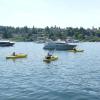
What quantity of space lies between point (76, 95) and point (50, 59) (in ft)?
145

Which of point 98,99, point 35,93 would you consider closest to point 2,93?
point 35,93

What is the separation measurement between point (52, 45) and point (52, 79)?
103641mm

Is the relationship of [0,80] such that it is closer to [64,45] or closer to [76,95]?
[76,95]

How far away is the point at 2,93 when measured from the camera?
120ft

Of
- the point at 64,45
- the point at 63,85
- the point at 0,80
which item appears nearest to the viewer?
the point at 63,85

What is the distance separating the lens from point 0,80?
46.8 meters

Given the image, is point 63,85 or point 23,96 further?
point 63,85

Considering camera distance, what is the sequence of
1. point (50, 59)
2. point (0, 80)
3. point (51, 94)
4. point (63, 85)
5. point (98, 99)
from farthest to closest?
point (50, 59) → point (0, 80) → point (63, 85) → point (51, 94) → point (98, 99)

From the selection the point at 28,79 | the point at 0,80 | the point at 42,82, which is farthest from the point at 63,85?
the point at 0,80

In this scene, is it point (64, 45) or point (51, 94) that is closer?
point (51, 94)

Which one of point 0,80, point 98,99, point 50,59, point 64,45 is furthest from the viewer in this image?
point 64,45

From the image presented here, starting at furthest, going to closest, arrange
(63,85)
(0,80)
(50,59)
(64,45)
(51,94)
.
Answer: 1. (64,45)
2. (50,59)
3. (0,80)
4. (63,85)
5. (51,94)

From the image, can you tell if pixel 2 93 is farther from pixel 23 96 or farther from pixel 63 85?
pixel 63 85

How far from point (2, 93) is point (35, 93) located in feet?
14.8
